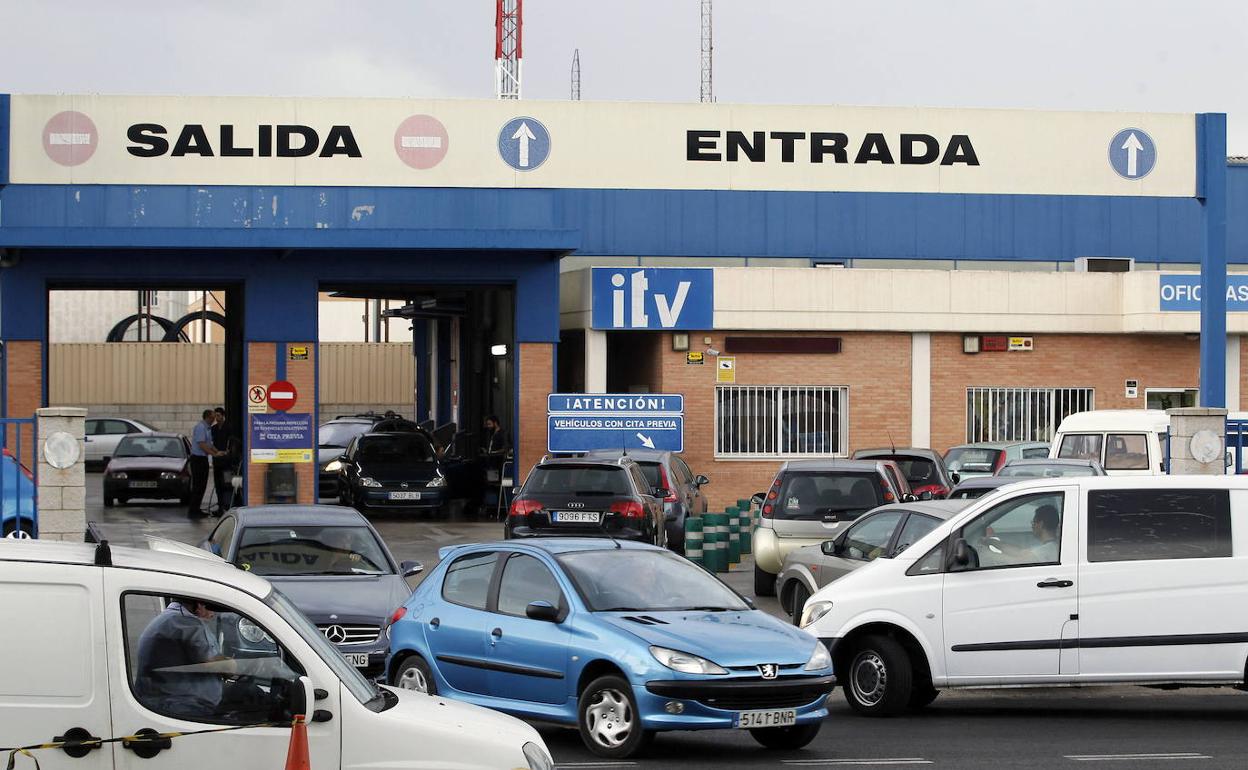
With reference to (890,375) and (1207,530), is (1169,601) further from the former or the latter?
(890,375)

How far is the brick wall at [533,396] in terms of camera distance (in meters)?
30.7

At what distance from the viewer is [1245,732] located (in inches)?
457

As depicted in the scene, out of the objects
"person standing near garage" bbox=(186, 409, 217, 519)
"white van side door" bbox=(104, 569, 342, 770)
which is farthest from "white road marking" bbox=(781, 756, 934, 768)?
"person standing near garage" bbox=(186, 409, 217, 519)

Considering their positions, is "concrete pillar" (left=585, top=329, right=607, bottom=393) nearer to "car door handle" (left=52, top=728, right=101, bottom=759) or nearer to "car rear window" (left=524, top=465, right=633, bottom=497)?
"car rear window" (left=524, top=465, right=633, bottom=497)

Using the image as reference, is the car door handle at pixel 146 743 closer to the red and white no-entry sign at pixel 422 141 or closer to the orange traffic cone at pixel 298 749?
the orange traffic cone at pixel 298 749

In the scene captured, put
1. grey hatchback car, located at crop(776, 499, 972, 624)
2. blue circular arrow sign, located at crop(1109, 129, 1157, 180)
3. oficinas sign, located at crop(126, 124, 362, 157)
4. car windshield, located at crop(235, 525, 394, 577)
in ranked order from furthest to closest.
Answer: blue circular arrow sign, located at crop(1109, 129, 1157, 180)
oficinas sign, located at crop(126, 124, 362, 157)
car windshield, located at crop(235, 525, 394, 577)
grey hatchback car, located at crop(776, 499, 972, 624)

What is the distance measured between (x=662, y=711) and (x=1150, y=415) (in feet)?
55.3

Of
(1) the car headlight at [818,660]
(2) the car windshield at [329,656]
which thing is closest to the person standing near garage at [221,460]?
(1) the car headlight at [818,660]

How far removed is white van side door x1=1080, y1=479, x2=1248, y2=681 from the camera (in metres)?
11.8

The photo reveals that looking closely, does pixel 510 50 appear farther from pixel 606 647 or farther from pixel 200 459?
pixel 606 647

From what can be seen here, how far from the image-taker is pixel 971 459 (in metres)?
30.0

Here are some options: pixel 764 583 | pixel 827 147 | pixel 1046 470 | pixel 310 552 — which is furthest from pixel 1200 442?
pixel 827 147

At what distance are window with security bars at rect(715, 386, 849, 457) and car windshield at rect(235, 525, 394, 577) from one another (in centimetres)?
1748

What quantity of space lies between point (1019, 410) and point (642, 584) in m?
23.7
